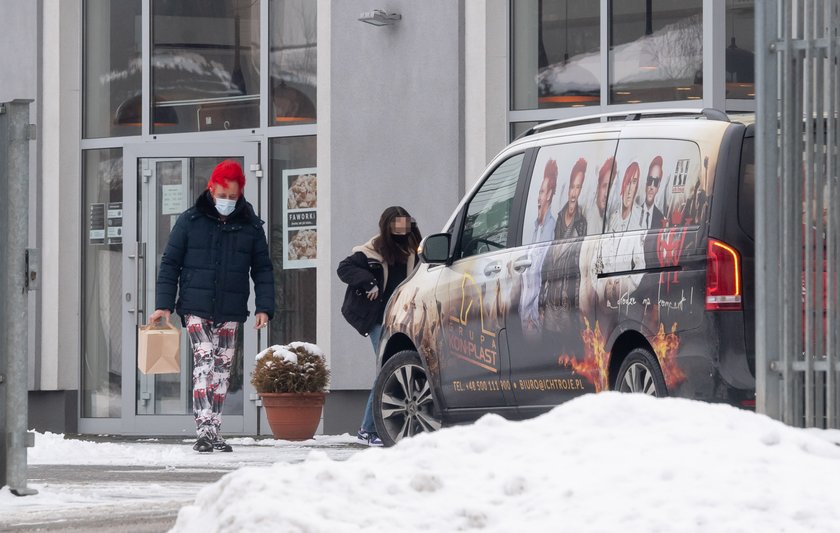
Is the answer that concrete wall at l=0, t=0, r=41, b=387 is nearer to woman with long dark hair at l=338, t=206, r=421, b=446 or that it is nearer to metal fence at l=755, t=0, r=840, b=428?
woman with long dark hair at l=338, t=206, r=421, b=446

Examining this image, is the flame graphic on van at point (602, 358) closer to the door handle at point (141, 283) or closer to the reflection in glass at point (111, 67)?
the door handle at point (141, 283)

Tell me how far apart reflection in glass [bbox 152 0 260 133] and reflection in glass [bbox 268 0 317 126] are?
0.20m

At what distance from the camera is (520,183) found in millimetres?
9305

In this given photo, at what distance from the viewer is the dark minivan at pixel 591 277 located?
766cm

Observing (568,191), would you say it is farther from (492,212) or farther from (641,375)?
(641,375)

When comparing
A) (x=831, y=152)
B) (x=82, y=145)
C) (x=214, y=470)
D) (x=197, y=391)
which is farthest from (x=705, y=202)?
(x=82, y=145)

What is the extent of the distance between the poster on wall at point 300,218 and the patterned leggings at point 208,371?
3072 millimetres

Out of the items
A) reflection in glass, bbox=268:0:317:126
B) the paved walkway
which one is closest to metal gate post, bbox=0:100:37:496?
the paved walkway

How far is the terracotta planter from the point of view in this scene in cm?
1341

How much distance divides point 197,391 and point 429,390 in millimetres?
2289

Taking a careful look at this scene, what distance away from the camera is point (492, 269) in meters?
9.31

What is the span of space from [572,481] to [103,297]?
10.9 metres

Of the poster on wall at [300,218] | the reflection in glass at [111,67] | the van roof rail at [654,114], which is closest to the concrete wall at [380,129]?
the poster on wall at [300,218]

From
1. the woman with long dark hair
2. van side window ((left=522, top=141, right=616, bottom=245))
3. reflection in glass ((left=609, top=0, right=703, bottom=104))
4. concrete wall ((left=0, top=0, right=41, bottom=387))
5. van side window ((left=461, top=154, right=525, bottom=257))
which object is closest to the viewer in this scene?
van side window ((left=522, top=141, right=616, bottom=245))
